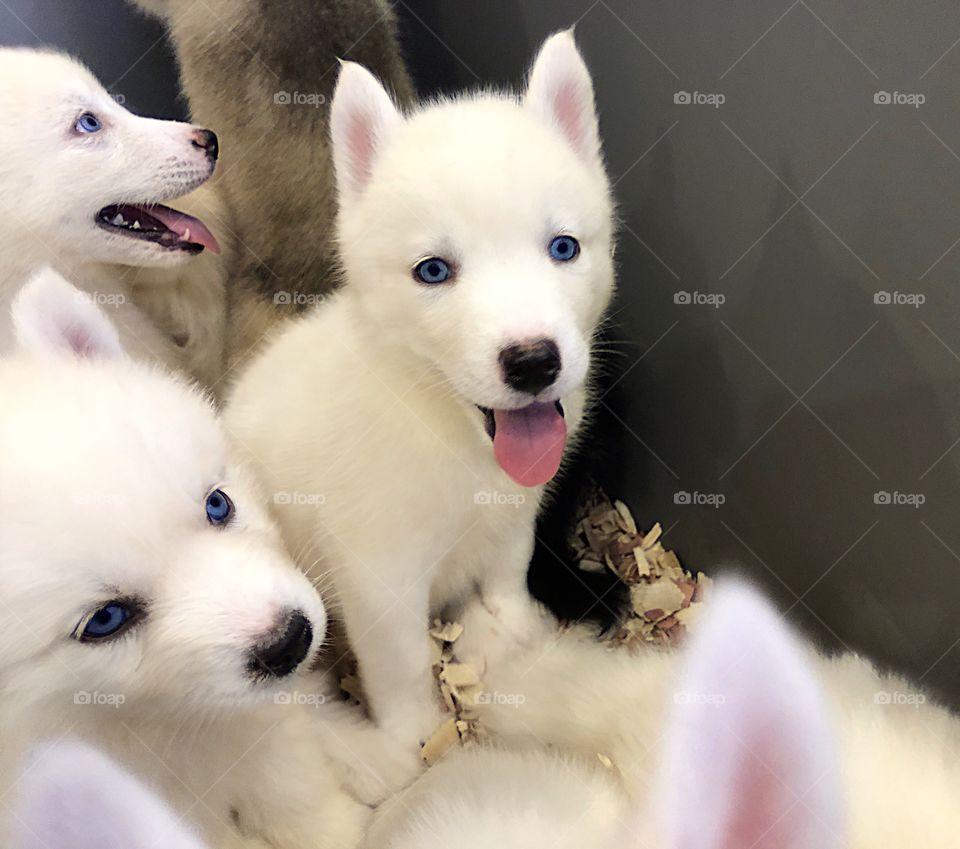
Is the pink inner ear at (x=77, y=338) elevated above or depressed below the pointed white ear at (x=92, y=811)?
above

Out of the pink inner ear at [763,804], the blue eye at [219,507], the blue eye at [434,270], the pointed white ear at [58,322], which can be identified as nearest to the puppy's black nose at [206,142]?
the pointed white ear at [58,322]

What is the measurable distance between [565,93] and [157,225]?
915 millimetres

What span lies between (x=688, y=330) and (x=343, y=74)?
89 cm

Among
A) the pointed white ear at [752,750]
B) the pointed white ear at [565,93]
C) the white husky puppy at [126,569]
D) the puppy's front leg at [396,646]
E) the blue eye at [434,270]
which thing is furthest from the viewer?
the puppy's front leg at [396,646]

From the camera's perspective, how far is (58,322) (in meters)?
1.14

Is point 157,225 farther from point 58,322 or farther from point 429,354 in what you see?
point 429,354

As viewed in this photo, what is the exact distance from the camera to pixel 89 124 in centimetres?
155

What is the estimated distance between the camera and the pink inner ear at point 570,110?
133 cm

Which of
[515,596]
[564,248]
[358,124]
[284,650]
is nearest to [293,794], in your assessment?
[284,650]

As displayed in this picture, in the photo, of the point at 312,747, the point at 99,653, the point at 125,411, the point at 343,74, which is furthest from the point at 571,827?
the point at 343,74

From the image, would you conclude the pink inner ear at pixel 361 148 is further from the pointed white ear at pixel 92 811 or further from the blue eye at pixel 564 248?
the pointed white ear at pixel 92 811

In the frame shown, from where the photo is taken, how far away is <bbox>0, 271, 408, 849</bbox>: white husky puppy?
0.97 metres

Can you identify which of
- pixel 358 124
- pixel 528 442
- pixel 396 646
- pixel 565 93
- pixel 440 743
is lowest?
pixel 440 743

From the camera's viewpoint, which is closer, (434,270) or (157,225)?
(434,270)
